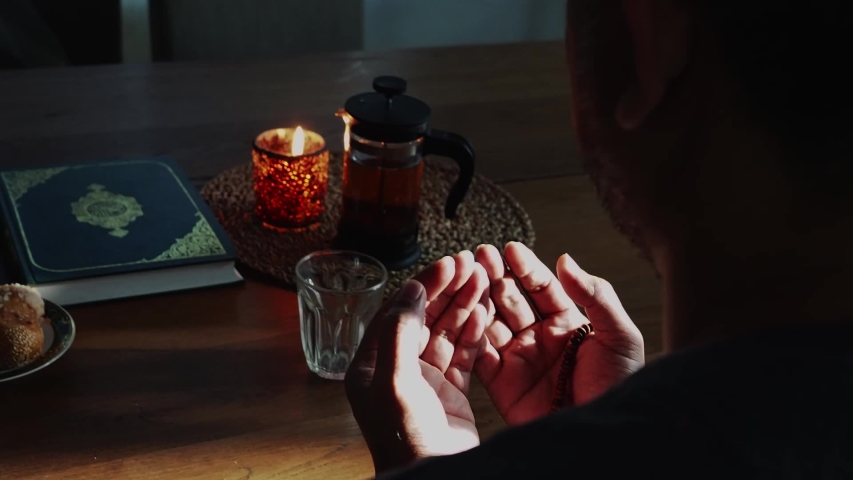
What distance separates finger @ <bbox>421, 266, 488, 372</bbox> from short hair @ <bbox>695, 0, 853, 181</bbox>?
0.46 m

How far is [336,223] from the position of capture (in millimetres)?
1208

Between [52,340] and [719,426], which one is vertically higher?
[719,426]

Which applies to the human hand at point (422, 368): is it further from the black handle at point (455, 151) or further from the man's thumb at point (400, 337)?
the black handle at point (455, 151)

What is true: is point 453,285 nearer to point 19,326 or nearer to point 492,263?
point 492,263

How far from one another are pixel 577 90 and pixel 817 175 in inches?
7.3

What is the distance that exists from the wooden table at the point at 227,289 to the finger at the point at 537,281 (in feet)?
0.36

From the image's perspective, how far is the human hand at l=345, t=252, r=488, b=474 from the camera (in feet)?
2.40

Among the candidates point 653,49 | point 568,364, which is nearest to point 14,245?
point 568,364

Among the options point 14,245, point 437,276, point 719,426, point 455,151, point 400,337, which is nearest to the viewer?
point 719,426

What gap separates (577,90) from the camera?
23.8 inches

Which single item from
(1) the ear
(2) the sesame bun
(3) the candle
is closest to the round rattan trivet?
(3) the candle

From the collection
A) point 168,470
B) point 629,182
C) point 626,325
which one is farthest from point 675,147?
point 168,470

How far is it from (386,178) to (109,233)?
1.03ft

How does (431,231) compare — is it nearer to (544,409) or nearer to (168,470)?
(544,409)
